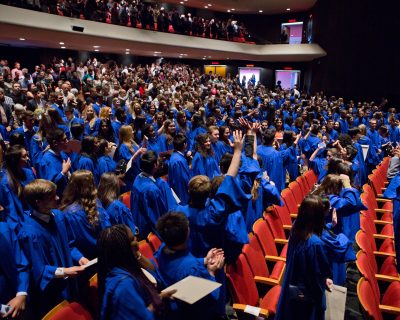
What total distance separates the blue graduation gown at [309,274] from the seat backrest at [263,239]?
0.94 metres

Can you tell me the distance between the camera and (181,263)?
223cm

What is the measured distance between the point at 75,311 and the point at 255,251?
2.01 m

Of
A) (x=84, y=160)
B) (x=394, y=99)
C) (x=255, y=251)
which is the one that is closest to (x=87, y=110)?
(x=84, y=160)

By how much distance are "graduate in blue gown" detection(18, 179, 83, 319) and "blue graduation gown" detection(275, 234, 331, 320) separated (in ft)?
5.26

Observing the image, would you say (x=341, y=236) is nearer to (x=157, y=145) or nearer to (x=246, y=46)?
(x=157, y=145)

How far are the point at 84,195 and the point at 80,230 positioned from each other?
303 mm

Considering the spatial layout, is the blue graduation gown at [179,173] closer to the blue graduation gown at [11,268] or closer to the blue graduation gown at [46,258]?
the blue graduation gown at [46,258]

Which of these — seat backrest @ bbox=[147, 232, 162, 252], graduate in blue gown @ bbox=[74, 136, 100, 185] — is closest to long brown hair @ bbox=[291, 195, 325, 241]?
seat backrest @ bbox=[147, 232, 162, 252]

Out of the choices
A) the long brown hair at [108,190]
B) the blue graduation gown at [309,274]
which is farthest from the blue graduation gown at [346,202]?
the long brown hair at [108,190]

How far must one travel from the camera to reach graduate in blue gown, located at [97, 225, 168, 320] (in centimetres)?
190

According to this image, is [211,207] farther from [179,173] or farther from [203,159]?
[203,159]

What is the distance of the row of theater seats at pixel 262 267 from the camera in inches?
128

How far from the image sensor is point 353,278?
4.91 metres

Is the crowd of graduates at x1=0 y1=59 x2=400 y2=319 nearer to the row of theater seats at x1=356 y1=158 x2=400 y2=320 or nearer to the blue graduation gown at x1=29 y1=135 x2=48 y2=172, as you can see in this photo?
the blue graduation gown at x1=29 y1=135 x2=48 y2=172
